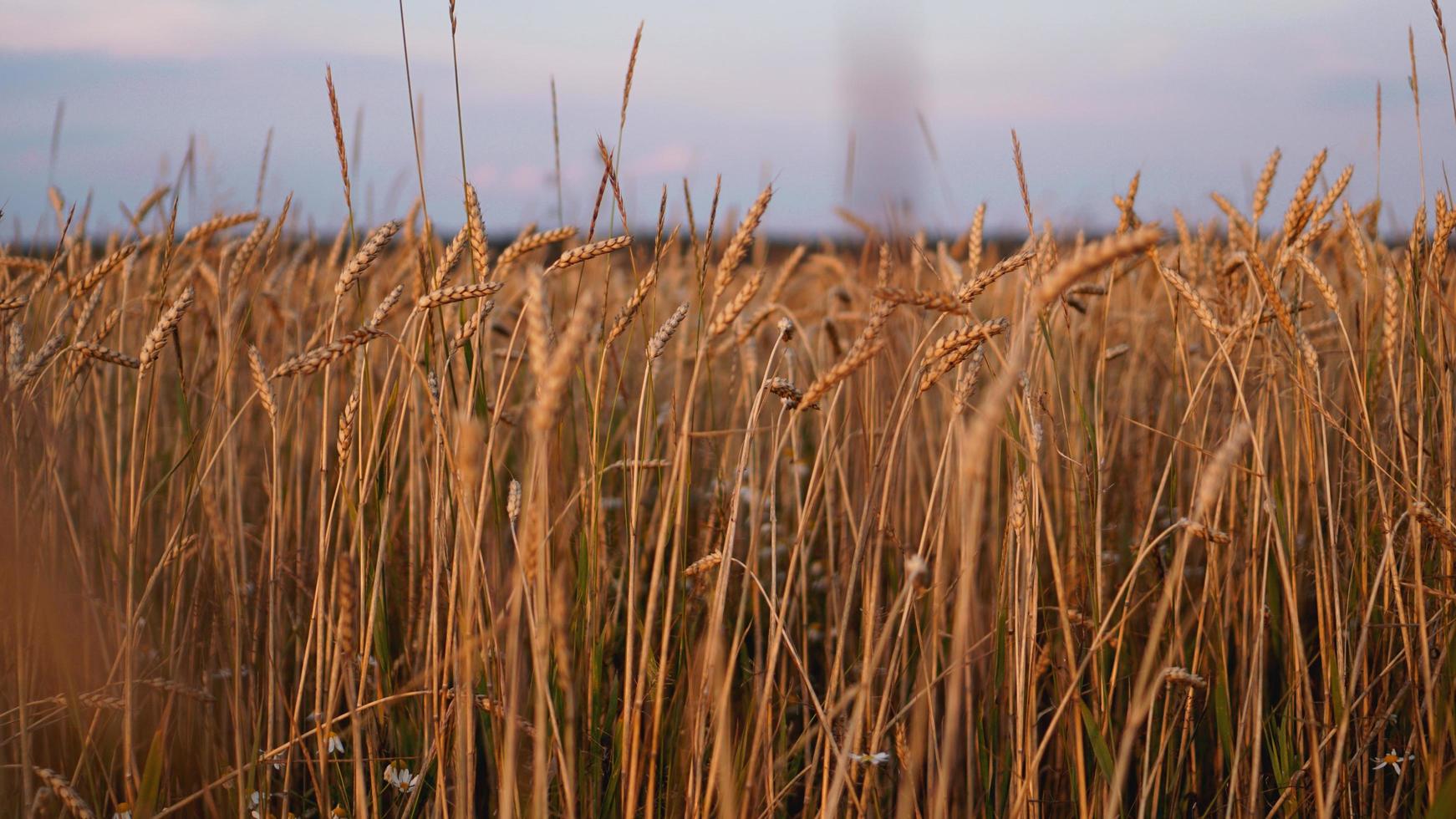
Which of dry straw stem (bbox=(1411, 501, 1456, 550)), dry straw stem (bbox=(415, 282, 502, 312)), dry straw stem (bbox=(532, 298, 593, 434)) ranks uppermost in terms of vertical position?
dry straw stem (bbox=(415, 282, 502, 312))

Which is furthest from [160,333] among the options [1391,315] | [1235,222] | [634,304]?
[1235,222]

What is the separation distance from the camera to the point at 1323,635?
1438 millimetres

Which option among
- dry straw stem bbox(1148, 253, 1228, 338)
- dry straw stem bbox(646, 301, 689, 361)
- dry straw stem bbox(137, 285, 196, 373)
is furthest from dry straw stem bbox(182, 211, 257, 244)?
dry straw stem bbox(1148, 253, 1228, 338)

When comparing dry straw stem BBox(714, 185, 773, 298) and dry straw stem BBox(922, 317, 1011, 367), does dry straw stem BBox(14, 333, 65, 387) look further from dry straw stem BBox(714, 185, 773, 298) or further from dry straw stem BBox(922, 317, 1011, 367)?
dry straw stem BBox(922, 317, 1011, 367)

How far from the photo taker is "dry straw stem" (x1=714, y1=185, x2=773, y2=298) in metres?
1.26

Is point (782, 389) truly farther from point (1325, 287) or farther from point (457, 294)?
point (1325, 287)

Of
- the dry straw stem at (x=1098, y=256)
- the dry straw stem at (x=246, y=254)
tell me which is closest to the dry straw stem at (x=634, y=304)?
the dry straw stem at (x=1098, y=256)

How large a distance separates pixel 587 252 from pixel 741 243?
22cm

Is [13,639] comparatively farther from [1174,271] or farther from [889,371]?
[1174,271]

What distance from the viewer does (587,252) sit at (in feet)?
4.00

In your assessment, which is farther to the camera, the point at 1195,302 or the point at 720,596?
the point at 1195,302

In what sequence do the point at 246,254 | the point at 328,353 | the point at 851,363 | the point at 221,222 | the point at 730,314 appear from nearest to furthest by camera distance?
the point at 851,363 < the point at 328,353 < the point at 730,314 < the point at 246,254 < the point at 221,222

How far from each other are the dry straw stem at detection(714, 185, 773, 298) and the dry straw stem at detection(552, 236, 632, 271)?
14 cm

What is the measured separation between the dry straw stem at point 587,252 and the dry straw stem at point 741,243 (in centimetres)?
14
